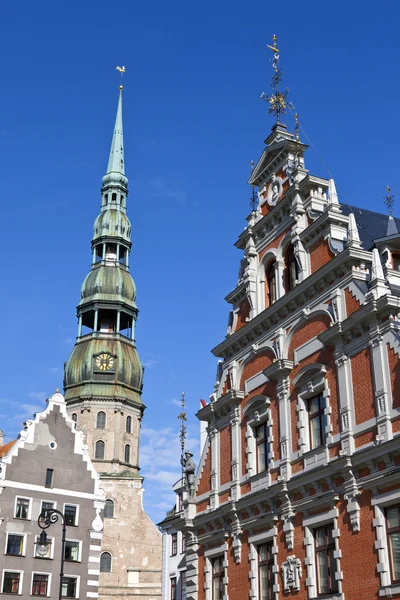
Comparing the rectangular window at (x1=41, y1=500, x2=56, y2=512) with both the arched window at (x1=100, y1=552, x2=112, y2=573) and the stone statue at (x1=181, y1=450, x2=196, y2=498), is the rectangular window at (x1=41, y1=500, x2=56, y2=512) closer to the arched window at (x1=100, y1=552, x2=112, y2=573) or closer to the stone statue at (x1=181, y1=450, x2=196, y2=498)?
the stone statue at (x1=181, y1=450, x2=196, y2=498)

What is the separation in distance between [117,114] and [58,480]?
185 feet

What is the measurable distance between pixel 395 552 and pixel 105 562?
51.2m

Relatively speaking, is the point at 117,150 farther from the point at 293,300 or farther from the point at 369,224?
the point at 293,300

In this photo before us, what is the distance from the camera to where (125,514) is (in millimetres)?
69375

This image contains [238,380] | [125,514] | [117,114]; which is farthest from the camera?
[117,114]

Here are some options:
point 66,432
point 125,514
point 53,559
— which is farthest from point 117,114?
point 53,559

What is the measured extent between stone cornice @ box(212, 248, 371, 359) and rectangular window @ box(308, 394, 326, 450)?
11.3ft

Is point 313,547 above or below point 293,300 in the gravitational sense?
below

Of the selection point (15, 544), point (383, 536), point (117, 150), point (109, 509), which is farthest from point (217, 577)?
point (117, 150)

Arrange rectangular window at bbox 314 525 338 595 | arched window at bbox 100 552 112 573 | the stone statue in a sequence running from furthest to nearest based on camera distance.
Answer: arched window at bbox 100 552 112 573 < the stone statue < rectangular window at bbox 314 525 338 595

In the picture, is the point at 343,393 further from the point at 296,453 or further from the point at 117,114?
the point at 117,114

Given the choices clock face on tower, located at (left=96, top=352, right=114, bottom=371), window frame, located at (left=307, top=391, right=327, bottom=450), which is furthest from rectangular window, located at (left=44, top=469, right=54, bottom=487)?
clock face on tower, located at (left=96, top=352, right=114, bottom=371)

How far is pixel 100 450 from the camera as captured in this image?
72.9 m

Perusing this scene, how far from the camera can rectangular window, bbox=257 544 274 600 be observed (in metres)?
25.5
